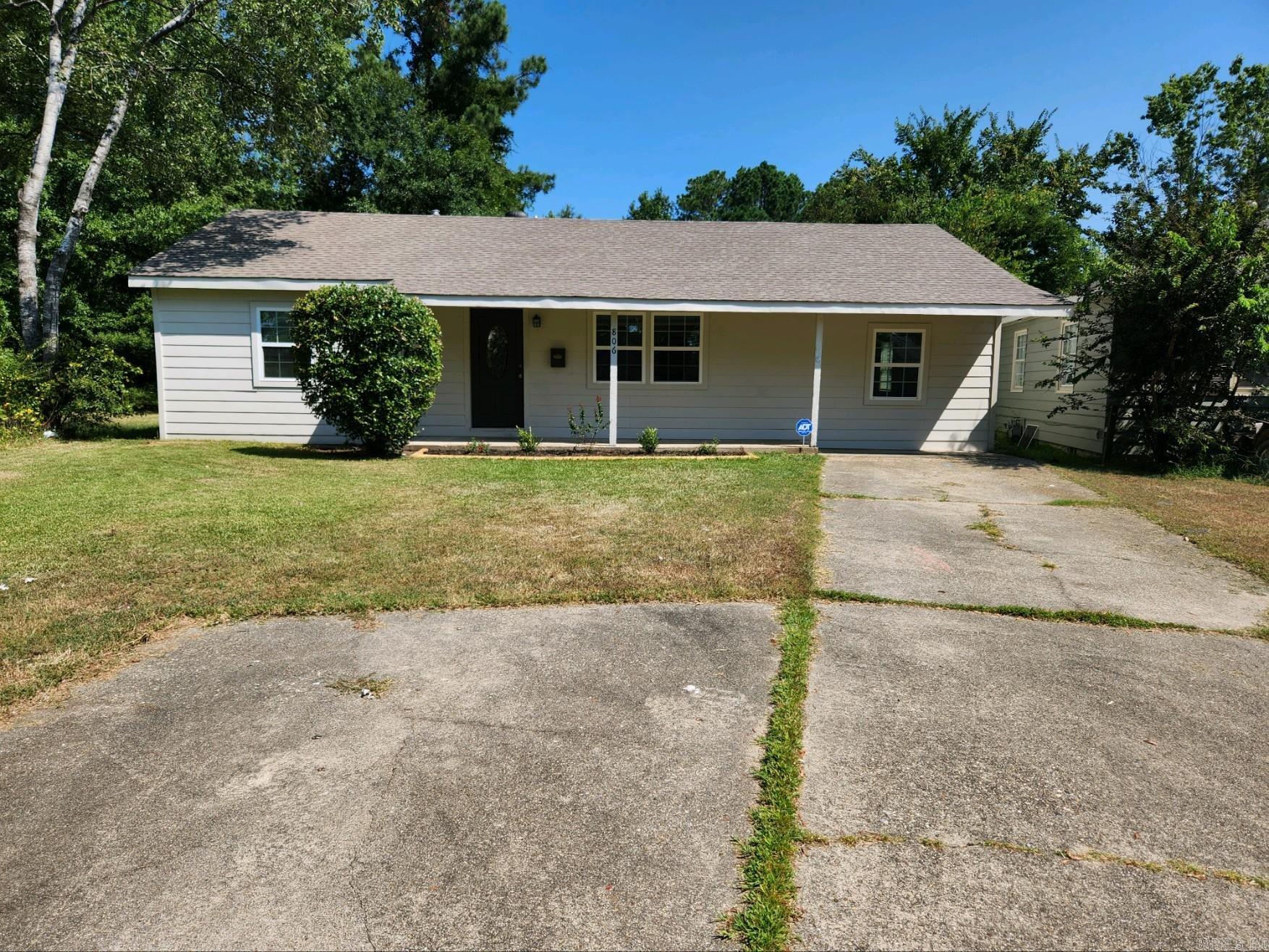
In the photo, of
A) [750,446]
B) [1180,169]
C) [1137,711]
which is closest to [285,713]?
[1137,711]

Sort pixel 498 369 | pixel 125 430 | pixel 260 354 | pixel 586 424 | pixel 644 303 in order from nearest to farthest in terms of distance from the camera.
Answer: pixel 644 303
pixel 260 354
pixel 586 424
pixel 125 430
pixel 498 369

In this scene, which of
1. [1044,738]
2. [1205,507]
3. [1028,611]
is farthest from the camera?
[1205,507]

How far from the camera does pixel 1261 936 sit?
1.91m

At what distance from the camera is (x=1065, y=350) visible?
1372cm

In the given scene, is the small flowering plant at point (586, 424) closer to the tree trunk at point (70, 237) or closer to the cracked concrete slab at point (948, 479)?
the cracked concrete slab at point (948, 479)

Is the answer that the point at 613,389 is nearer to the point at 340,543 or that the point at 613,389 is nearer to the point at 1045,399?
the point at 340,543

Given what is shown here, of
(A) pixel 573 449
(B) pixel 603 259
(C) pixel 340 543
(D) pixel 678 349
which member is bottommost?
(C) pixel 340 543

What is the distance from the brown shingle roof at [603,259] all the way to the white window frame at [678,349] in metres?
0.69

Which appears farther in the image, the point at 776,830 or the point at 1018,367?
the point at 1018,367

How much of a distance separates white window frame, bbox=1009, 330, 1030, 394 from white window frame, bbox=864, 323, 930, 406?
385 centimetres

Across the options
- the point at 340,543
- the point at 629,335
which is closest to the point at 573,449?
A: the point at 629,335

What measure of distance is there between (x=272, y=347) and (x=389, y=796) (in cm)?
1140

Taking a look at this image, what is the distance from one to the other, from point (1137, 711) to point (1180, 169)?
1410 inches

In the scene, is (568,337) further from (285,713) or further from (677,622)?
(285,713)
